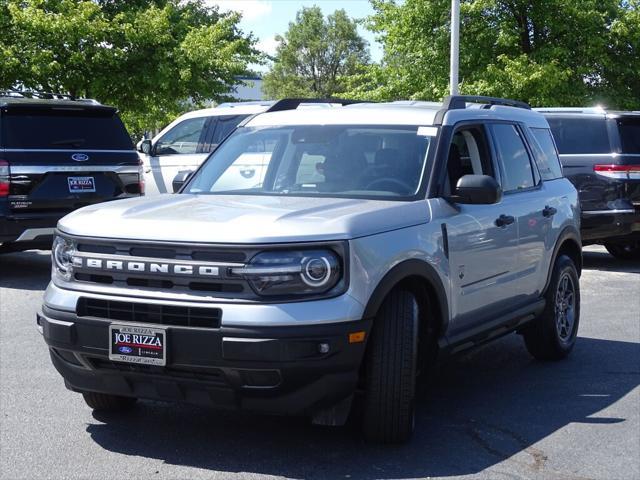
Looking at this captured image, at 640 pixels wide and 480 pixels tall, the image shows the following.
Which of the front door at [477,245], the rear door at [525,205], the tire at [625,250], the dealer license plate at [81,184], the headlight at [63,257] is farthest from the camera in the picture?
the tire at [625,250]

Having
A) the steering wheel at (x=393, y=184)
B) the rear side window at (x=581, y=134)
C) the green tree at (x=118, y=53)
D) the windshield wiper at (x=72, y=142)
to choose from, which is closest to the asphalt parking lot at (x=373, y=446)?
the steering wheel at (x=393, y=184)

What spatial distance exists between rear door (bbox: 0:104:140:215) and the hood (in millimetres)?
5428

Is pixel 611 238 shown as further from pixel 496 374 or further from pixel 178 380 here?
pixel 178 380

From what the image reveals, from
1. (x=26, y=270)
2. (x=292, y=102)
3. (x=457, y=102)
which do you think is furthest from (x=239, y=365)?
(x=26, y=270)

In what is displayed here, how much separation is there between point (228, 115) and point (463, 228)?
28.0 ft

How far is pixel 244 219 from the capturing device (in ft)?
15.7

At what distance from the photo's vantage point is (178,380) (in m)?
4.65

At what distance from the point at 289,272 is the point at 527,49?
76.9 feet

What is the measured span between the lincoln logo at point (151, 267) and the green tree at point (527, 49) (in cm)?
2074

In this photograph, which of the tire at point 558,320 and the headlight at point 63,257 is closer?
the headlight at point 63,257

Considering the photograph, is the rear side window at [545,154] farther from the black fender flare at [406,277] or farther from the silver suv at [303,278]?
the black fender flare at [406,277]

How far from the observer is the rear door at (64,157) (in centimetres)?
1055

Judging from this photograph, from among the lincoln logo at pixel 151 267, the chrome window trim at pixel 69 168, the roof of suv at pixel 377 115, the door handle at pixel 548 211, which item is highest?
the roof of suv at pixel 377 115

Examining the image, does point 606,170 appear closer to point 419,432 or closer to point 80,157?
point 80,157
